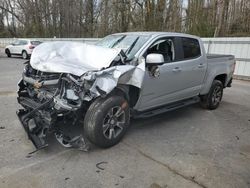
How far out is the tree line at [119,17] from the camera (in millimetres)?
14000

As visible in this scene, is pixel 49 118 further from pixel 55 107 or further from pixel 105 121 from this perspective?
pixel 105 121

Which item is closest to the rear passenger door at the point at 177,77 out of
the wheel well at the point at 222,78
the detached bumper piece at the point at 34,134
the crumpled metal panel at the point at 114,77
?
the crumpled metal panel at the point at 114,77

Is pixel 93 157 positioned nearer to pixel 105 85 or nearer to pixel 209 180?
pixel 105 85

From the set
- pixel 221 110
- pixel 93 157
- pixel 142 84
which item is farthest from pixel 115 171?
pixel 221 110

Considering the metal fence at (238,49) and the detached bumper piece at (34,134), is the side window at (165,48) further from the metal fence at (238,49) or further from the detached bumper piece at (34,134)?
the metal fence at (238,49)

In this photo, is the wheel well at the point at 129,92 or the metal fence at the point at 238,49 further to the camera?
the metal fence at the point at 238,49

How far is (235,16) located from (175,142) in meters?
11.7

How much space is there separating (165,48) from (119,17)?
1655 centimetres

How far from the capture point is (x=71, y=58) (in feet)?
13.1

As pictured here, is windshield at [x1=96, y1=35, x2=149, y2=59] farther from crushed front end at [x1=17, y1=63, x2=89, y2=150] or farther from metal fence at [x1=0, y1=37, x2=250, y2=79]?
metal fence at [x1=0, y1=37, x2=250, y2=79]

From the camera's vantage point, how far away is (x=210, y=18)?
1455cm

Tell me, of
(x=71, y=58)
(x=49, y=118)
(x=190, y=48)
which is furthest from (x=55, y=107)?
(x=190, y=48)

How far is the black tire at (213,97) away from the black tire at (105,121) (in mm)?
2736

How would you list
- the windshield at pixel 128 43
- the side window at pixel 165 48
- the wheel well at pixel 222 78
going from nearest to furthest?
the windshield at pixel 128 43, the side window at pixel 165 48, the wheel well at pixel 222 78
